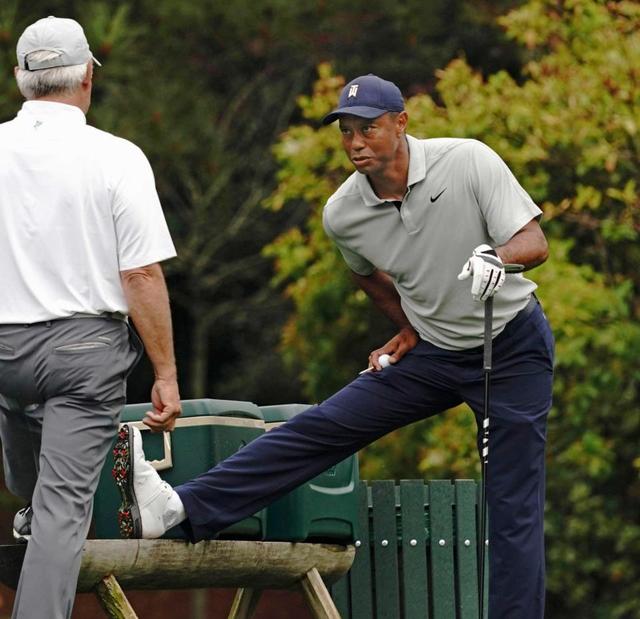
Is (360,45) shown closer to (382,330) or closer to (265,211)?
(265,211)

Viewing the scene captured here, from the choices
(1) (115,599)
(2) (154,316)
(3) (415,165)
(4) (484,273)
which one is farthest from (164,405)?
(3) (415,165)

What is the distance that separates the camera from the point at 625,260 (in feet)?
35.5

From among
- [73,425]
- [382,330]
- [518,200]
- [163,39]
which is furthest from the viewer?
[163,39]

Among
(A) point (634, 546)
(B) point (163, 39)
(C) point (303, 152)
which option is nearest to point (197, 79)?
(B) point (163, 39)

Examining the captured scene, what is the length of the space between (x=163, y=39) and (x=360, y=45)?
6.10 feet

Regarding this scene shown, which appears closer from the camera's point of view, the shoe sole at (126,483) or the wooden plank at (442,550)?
the shoe sole at (126,483)

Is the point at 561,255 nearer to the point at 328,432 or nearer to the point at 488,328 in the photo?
the point at 328,432

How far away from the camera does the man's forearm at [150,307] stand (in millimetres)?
5246

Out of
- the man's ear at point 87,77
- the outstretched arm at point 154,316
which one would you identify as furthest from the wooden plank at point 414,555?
the man's ear at point 87,77

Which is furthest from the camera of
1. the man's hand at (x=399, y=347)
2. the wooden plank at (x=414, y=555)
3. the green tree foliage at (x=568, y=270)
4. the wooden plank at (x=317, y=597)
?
the green tree foliage at (x=568, y=270)

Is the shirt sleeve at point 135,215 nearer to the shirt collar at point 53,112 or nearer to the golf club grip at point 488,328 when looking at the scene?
the shirt collar at point 53,112

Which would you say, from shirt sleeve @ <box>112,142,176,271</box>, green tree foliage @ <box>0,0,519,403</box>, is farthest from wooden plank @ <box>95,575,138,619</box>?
green tree foliage @ <box>0,0,519,403</box>

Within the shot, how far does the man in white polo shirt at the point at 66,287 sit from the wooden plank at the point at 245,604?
1895 mm

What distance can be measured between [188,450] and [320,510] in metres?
0.58
